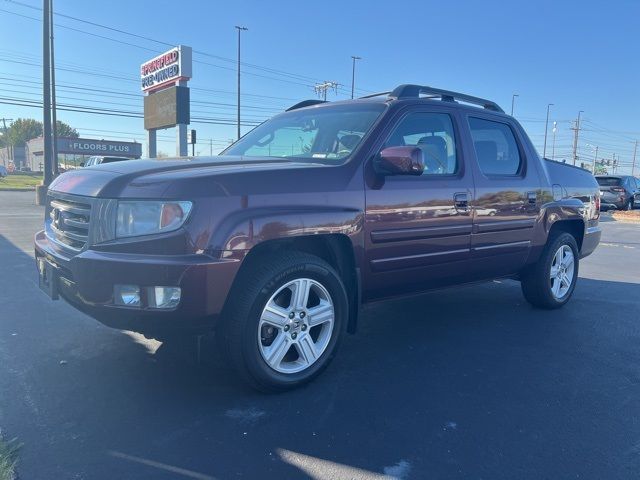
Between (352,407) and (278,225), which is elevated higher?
(278,225)

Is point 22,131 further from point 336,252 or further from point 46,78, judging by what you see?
point 336,252

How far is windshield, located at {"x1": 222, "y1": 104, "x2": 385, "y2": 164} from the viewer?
3.68 m

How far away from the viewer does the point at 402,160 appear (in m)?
3.23

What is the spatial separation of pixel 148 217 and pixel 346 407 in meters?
1.56

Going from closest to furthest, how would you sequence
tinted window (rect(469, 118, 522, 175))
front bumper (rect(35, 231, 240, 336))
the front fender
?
front bumper (rect(35, 231, 240, 336)), the front fender, tinted window (rect(469, 118, 522, 175))

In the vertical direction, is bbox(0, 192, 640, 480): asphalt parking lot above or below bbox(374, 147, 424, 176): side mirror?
below

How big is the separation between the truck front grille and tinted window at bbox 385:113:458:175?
214cm

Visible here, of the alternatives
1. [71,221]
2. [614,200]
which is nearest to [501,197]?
[71,221]

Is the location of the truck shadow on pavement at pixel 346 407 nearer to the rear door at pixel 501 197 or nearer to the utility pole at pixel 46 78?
the rear door at pixel 501 197

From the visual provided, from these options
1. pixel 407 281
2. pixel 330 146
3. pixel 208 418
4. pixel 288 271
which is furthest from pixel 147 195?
pixel 407 281

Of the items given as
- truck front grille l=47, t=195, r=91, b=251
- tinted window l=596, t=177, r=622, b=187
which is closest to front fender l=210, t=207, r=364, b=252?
truck front grille l=47, t=195, r=91, b=251

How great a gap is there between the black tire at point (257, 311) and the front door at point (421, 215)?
529 millimetres

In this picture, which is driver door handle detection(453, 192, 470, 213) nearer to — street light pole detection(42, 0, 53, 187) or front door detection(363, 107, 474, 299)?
front door detection(363, 107, 474, 299)

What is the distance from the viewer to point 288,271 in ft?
9.87
